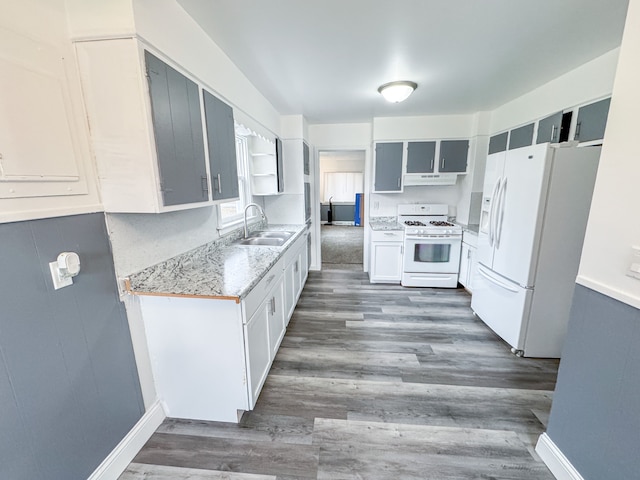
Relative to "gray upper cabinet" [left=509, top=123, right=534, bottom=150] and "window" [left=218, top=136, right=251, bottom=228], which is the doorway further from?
"gray upper cabinet" [left=509, top=123, right=534, bottom=150]

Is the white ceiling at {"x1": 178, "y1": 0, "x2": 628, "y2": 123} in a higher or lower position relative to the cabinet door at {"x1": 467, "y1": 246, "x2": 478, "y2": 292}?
higher

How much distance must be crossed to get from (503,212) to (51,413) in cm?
330

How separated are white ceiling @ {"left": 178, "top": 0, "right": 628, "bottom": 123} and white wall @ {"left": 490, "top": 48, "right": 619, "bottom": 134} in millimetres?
81

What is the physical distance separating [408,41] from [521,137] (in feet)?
6.82

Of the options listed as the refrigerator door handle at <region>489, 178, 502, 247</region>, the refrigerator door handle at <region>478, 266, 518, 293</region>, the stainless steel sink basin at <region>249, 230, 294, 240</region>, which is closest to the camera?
the refrigerator door handle at <region>478, 266, 518, 293</region>

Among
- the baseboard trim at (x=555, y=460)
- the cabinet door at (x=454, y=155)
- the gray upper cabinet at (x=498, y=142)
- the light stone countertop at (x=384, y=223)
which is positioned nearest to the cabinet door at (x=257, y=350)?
the baseboard trim at (x=555, y=460)

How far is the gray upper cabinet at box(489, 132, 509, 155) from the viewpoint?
10.8 feet

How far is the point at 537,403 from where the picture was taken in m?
1.80

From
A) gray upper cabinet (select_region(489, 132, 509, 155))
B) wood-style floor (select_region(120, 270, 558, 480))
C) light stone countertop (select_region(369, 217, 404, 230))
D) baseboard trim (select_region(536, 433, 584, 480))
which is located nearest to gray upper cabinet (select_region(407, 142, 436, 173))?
gray upper cabinet (select_region(489, 132, 509, 155))

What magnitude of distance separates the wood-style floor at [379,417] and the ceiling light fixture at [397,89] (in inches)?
96.2

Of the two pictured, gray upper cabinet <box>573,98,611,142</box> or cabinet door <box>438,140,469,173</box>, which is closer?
gray upper cabinet <box>573,98,611,142</box>

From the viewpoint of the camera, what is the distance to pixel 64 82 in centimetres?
114

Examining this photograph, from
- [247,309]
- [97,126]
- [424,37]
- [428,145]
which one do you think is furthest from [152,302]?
[428,145]

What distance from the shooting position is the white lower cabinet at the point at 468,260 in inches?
132
